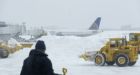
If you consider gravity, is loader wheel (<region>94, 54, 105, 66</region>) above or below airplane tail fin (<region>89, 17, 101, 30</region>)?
below

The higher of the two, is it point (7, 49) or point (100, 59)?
point (100, 59)

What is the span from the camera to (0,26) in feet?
257

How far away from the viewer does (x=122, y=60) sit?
27141 mm

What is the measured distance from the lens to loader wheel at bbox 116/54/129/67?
27047 mm

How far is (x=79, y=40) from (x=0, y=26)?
36.0m

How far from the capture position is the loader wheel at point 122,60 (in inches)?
1065

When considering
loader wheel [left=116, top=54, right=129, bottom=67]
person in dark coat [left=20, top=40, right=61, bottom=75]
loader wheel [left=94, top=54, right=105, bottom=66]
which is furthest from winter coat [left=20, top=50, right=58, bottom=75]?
loader wheel [left=94, top=54, right=105, bottom=66]

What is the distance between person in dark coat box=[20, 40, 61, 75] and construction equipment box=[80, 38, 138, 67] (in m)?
19.3

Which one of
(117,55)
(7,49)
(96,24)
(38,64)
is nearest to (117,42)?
(117,55)

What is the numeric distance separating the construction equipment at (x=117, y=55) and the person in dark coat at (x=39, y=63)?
19.3 metres

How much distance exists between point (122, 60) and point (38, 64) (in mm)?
19459

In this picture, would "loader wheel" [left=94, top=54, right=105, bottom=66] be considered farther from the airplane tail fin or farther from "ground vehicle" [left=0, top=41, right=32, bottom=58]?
the airplane tail fin

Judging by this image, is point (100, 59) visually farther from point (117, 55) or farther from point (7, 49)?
point (7, 49)

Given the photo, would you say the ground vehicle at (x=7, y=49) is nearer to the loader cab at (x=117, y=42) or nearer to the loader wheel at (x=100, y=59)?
the loader wheel at (x=100, y=59)
